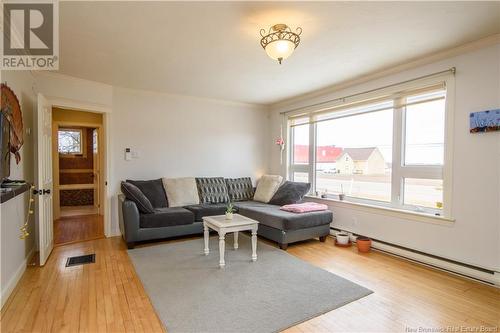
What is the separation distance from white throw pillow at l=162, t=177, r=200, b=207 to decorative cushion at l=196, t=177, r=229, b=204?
11cm

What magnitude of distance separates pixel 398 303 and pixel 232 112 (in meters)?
4.32

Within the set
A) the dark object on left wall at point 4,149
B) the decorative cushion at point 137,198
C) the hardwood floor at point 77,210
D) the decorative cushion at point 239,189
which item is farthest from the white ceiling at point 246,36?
the hardwood floor at point 77,210

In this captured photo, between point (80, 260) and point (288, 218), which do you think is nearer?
point (80, 260)

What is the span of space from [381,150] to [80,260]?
4.20 meters

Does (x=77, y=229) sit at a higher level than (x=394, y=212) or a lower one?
lower

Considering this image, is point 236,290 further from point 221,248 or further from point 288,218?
point 288,218

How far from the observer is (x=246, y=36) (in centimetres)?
257

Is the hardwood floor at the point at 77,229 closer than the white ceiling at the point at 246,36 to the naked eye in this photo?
No

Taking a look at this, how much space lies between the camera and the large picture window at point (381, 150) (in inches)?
126

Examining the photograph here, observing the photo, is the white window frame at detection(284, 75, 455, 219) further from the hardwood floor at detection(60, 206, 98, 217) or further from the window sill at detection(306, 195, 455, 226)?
the hardwood floor at detection(60, 206, 98, 217)

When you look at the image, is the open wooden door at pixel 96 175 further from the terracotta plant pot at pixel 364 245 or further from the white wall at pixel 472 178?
the white wall at pixel 472 178

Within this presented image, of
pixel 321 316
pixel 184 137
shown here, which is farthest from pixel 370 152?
pixel 184 137

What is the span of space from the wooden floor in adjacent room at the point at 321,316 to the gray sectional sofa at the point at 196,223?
498 mm

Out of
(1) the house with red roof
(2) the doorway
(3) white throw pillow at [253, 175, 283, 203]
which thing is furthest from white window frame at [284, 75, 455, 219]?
(2) the doorway
